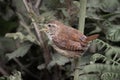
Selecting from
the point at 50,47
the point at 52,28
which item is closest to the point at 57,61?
the point at 50,47

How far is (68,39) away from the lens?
6.92 feet

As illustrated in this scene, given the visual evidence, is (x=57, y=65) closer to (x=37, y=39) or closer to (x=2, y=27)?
(x=37, y=39)

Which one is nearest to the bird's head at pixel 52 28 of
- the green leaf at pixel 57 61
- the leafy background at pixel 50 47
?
the leafy background at pixel 50 47

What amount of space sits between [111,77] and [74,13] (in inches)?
26.7

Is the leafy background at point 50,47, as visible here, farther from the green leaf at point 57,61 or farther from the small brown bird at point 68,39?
the small brown bird at point 68,39

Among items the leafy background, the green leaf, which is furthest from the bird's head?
the green leaf

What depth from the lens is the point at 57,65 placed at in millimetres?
2893

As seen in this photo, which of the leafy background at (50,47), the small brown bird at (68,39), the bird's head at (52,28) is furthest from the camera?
the leafy background at (50,47)

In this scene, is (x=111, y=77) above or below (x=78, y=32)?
below

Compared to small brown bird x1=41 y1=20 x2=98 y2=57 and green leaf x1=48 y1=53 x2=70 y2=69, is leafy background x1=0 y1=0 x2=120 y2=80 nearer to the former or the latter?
green leaf x1=48 y1=53 x2=70 y2=69

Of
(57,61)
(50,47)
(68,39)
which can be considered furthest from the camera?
(50,47)

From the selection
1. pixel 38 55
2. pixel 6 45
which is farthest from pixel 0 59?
pixel 38 55

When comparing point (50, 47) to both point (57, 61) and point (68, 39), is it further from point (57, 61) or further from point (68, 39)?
point (68, 39)

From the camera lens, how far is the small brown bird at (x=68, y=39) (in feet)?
6.56
